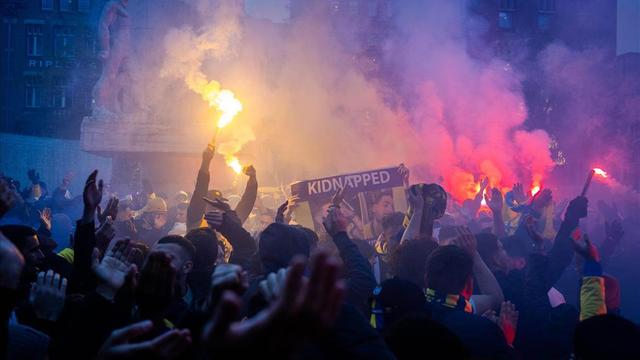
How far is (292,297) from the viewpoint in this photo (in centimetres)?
129

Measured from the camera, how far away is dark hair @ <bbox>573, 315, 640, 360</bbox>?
243cm

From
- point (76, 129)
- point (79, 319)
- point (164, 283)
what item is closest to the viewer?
point (164, 283)

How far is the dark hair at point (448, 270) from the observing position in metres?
3.38

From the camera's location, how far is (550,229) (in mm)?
7473

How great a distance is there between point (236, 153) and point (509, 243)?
39.8ft

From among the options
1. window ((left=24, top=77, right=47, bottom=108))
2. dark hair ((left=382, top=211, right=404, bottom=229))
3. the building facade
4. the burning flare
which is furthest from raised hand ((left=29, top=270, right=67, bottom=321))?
window ((left=24, top=77, right=47, bottom=108))

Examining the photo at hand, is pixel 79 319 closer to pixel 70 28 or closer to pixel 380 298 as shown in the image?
pixel 380 298

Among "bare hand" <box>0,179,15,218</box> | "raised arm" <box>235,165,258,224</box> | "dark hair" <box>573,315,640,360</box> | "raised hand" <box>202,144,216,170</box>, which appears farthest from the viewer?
"raised arm" <box>235,165,258,224</box>

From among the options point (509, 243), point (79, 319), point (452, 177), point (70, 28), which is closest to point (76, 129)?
point (70, 28)

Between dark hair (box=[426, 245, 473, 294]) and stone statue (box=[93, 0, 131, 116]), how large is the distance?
47.8 ft

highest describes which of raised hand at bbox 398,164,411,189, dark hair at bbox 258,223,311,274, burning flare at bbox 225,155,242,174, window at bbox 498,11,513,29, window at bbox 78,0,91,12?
window at bbox 78,0,91,12

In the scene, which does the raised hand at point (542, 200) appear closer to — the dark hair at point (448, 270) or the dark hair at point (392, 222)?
the dark hair at point (392, 222)

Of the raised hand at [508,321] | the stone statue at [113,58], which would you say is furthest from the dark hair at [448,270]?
the stone statue at [113,58]

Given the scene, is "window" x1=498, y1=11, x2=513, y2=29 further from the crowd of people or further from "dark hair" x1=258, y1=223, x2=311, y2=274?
"dark hair" x1=258, y1=223, x2=311, y2=274
